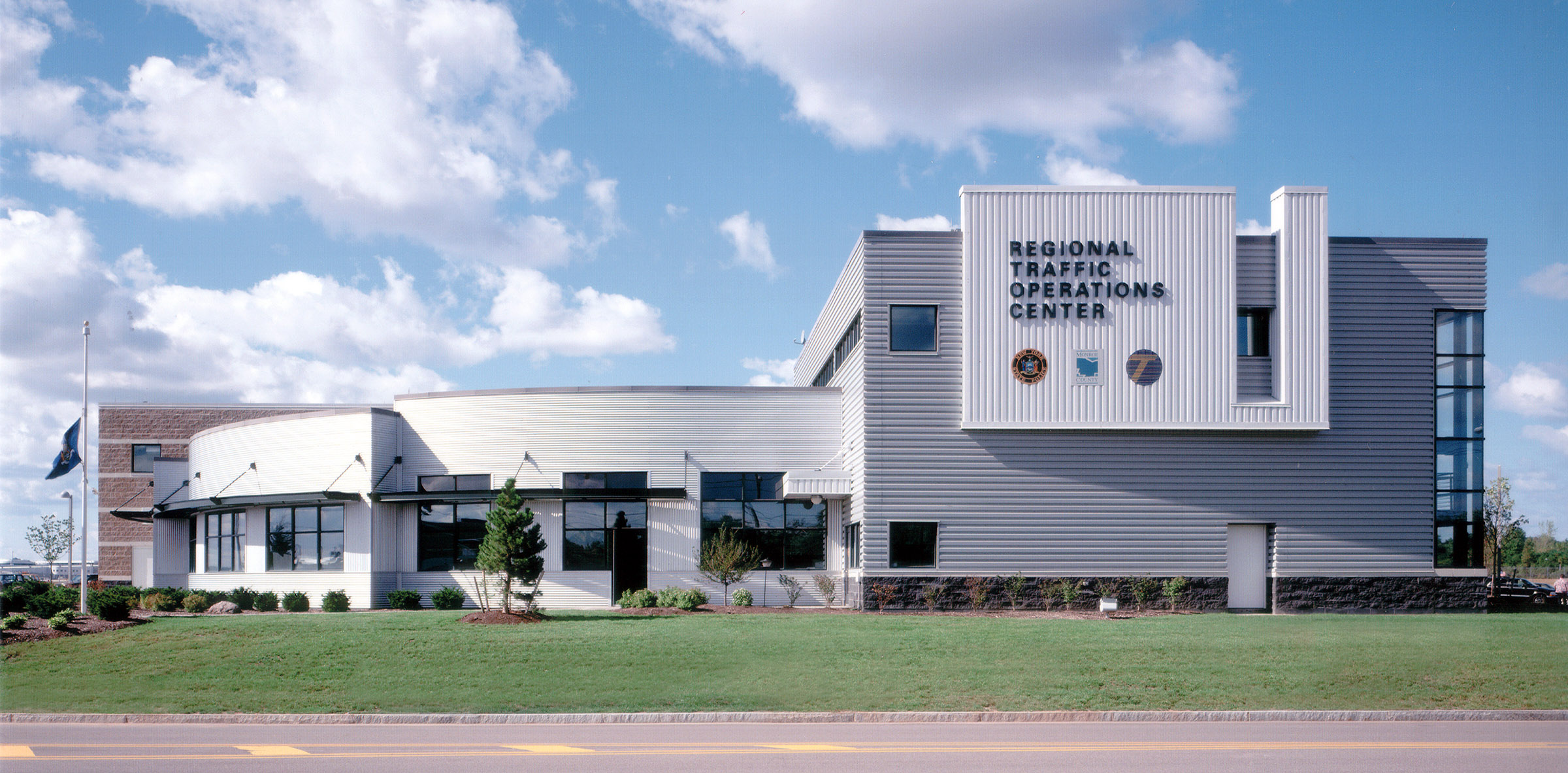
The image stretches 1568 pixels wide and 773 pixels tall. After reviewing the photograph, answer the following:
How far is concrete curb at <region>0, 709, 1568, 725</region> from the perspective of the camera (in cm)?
1573

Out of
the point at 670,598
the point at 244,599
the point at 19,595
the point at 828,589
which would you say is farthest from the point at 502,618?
the point at 19,595

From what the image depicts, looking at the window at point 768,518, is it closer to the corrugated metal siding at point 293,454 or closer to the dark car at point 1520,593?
the corrugated metal siding at point 293,454

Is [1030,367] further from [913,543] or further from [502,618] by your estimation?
[502,618]

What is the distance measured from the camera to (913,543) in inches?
1160

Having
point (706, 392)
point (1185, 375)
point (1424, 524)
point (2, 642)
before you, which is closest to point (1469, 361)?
point (1424, 524)

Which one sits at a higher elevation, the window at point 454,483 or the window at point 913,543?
the window at point 454,483

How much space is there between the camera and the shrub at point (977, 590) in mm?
29031

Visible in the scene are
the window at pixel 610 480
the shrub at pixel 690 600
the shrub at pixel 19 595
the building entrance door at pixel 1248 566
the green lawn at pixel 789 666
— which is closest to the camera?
the green lawn at pixel 789 666

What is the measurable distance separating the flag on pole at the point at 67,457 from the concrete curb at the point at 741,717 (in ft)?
66.3

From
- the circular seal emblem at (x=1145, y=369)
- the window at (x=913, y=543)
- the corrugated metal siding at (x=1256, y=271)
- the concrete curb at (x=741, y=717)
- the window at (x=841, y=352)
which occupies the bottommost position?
the concrete curb at (x=741, y=717)

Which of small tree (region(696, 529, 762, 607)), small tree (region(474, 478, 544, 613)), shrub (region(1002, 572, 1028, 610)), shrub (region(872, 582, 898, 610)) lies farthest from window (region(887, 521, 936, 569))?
small tree (region(474, 478, 544, 613))

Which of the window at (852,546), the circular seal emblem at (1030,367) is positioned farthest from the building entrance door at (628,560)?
the circular seal emblem at (1030,367)

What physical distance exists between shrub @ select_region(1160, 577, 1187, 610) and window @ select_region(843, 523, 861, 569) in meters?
7.10

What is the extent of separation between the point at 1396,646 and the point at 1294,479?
331 inches
